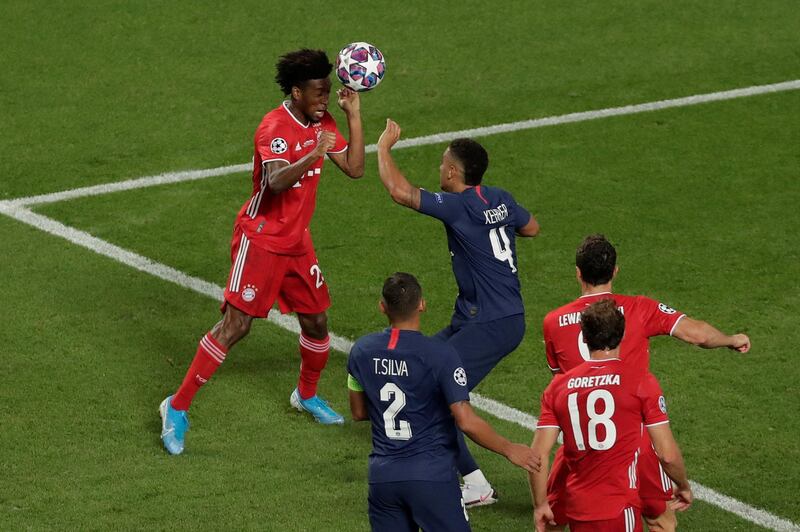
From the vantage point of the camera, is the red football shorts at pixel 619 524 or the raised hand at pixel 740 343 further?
the raised hand at pixel 740 343

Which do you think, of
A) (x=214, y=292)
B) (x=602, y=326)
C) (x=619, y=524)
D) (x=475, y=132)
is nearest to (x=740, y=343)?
(x=602, y=326)

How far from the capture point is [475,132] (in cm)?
1562

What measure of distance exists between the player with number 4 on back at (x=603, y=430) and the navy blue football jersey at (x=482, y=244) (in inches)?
73.8

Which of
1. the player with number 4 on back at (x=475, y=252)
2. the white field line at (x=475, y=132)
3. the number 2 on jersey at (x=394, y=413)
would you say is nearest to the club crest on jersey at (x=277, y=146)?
the player with number 4 on back at (x=475, y=252)

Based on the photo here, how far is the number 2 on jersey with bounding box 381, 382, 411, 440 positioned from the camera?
7.24m

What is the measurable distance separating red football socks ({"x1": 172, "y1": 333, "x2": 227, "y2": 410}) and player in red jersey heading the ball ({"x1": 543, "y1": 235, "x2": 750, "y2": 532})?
2803mm

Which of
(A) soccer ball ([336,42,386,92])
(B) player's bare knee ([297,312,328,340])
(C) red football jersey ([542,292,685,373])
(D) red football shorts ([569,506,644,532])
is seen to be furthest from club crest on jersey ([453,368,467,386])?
(A) soccer ball ([336,42,386,92])

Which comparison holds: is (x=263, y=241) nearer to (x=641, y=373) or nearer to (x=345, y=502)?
(x=345, y=502)

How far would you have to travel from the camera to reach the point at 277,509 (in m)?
8.80

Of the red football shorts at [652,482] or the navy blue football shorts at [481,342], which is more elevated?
the navy blue football shorts at [481,342]

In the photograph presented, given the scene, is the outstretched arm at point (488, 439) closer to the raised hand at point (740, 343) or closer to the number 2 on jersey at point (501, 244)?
the raised hand at point (740, 343)

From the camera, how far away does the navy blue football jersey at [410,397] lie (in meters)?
7.18

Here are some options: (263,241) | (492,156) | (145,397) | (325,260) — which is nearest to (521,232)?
(263,241)

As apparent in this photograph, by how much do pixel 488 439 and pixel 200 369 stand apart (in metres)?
3.18
